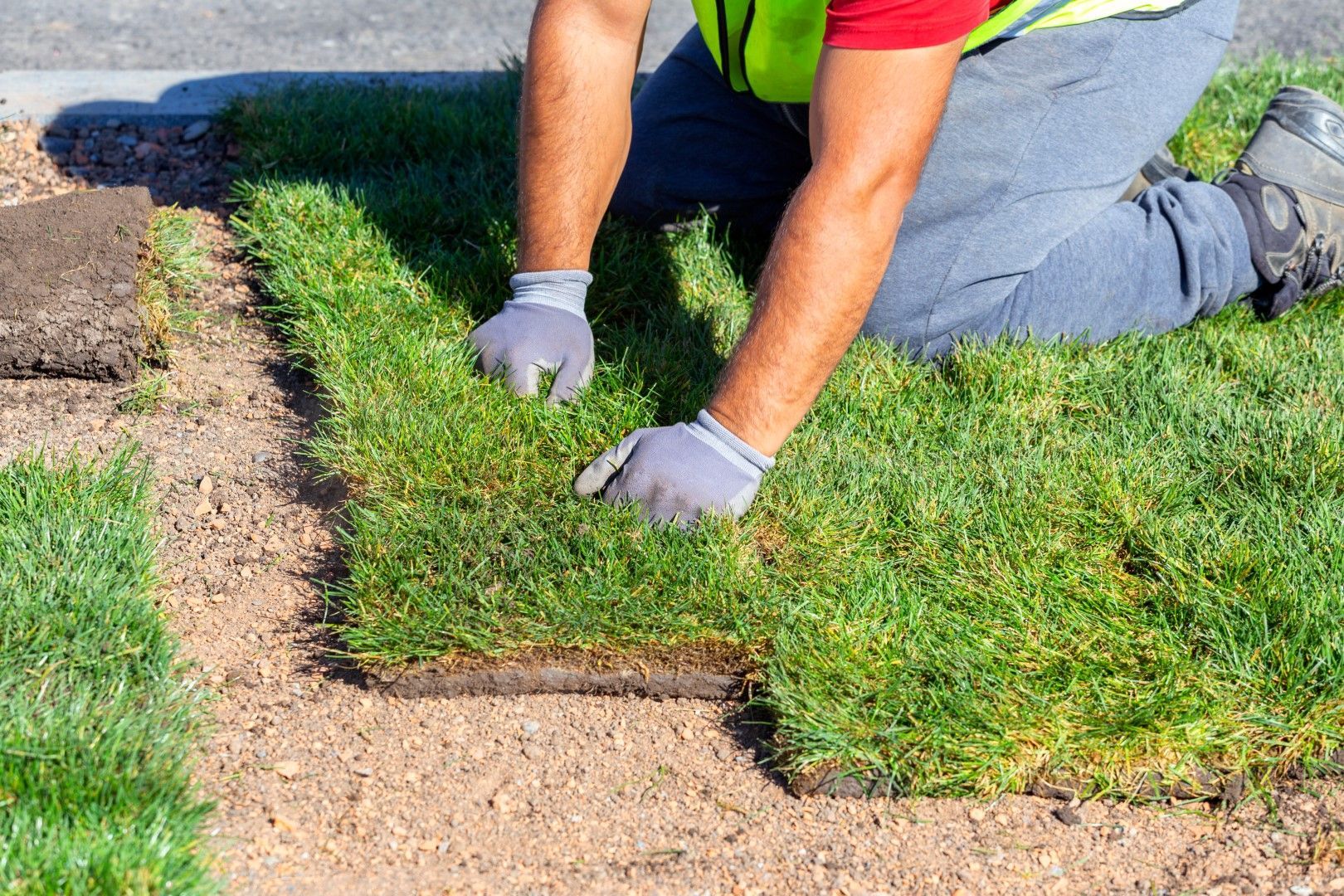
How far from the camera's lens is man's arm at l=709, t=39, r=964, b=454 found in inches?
83.4

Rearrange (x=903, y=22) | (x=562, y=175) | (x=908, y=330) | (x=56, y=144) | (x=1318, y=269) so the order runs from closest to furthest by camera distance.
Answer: (x=903, y=22) → (x=562, y=175) → (x=908, y=330) → (x=1318, y=269) → (x=56, y=144)

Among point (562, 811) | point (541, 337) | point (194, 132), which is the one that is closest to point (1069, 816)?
point (562, 811)

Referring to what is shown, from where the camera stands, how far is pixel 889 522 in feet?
7.88

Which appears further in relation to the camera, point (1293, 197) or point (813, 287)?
point (1293, 197)

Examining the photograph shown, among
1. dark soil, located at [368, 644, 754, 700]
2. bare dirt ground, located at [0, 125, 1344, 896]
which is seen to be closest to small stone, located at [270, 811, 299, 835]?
bare dirt ground, located at [0, 125, 1344, 896]

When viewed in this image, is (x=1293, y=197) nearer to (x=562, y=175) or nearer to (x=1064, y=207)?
(x=1064, y=207)

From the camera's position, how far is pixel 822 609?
2189mm

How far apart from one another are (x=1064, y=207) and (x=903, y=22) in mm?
1061

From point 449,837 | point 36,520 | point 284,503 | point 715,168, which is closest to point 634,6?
point 715,168

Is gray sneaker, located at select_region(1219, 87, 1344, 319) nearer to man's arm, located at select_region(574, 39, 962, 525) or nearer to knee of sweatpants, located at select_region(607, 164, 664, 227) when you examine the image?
man's arm, located at select_region(574, 39, 962, 525)

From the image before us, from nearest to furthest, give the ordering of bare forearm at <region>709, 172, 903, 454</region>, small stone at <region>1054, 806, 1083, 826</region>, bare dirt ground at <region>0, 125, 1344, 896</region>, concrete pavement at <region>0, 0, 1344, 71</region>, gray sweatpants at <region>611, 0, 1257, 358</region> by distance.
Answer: bare dirt ground at <region>0, 125, 1344, 896</region> < small stone at <region>1054, 806, 1083, 826</region> < bare forearm at <region>709, 172, 903, 454</region> < gray sweatpants at <region>611, 0, 1257, 358</region> < concrete pavement at <region>0, 0, 1344, 71</region>

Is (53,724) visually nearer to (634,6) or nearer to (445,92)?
(634,6)

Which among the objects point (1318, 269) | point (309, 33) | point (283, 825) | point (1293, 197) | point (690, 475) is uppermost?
point (1293, 197)

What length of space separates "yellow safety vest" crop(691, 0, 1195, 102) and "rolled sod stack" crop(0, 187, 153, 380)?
1443 millimetres
